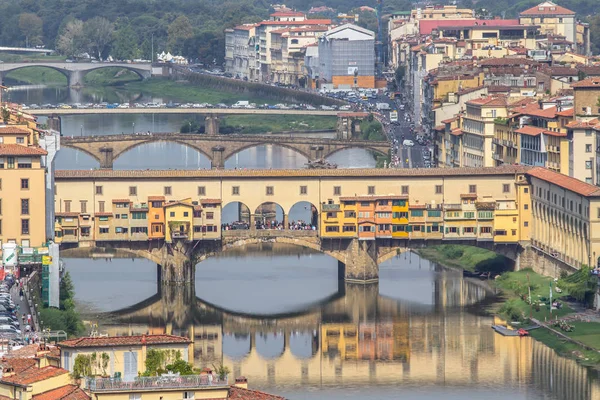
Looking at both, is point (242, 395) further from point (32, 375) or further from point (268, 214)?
point (268, 214)

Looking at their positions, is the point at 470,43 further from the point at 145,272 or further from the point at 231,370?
the point at 231,370

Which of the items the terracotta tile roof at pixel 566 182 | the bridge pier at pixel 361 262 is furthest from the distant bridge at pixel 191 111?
the terracotta tile roof at pixel 566 182

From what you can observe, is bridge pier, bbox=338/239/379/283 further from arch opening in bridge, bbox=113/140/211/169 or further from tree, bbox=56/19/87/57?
tree, bbox=56/19/87/57

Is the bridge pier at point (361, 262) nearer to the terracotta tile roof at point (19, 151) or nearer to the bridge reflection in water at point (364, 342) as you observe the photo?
the bridge reflection in water at point (364, 342)

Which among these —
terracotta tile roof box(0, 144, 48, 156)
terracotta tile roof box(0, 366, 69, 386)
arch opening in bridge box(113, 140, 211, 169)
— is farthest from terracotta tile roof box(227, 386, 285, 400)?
arch opening in bridge box(113, 140, 211, 169)

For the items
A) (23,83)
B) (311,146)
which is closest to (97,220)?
(311,146)

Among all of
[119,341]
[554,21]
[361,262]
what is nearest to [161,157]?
[554,21]

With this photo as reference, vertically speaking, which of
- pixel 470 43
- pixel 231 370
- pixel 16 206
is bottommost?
pixel 231 370
